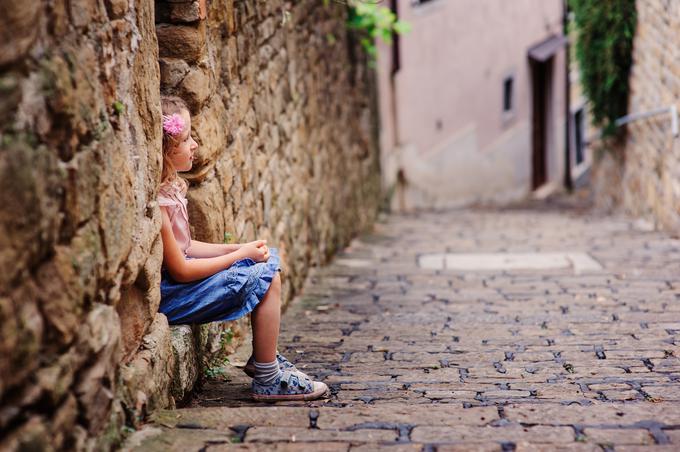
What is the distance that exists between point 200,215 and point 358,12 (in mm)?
5272

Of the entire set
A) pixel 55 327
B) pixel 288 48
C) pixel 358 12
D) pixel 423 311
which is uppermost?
pixel 358 12

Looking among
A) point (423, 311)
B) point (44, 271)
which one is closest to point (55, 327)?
point (44, 271)

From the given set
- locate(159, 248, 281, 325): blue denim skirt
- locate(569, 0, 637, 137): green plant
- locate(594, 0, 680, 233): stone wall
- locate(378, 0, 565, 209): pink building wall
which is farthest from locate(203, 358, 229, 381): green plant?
locate(378, 0, 565, 209): pink building wall

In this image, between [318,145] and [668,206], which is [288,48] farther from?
[668,206]

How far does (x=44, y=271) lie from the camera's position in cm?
205

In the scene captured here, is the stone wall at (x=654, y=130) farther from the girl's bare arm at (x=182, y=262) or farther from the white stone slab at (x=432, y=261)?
the girl's bare arm at (x=182, y=262)

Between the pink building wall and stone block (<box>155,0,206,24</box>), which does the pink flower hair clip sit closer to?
stone block (<box>155,0,206,24</box>)

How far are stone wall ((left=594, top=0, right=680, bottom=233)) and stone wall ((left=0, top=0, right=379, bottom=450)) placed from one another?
4108mm

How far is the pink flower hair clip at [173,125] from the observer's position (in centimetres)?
322

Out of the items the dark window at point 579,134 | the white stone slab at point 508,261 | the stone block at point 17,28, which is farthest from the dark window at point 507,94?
the stone block at point 17,28

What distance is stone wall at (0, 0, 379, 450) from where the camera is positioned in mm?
1916

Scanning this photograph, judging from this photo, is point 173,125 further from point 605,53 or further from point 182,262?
point 605,53

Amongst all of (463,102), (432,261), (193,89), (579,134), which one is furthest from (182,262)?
(579,134)

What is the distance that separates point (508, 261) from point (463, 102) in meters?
9.02
